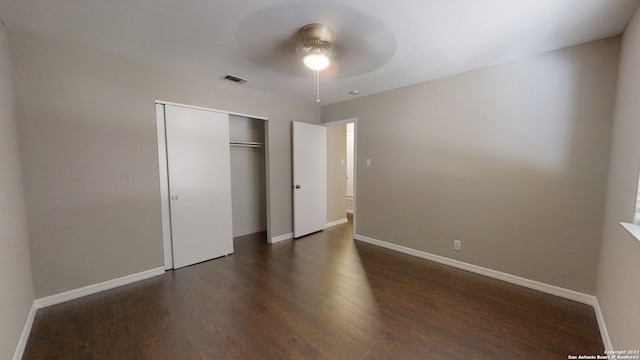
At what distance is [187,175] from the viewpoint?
3.04 metres

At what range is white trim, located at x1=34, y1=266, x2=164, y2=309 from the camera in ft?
7.21

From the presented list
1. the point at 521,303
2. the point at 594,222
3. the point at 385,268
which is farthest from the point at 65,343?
the point at 594,222

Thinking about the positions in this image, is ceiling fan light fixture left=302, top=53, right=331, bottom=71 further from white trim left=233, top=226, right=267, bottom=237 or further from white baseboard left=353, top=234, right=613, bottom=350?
white trim left=233, top=226, right=267, bottom=237

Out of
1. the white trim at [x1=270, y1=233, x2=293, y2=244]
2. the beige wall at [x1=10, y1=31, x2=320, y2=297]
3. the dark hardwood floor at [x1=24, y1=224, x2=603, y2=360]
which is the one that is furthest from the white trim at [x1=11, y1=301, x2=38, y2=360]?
the white trim at [x1=270, y1=233, x2=293, y2=244]

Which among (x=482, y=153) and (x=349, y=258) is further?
(x=349, y=258)

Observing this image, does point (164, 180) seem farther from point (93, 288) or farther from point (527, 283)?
point (527, 283)

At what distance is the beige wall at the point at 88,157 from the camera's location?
2115mm

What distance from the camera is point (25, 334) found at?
5.90 ft

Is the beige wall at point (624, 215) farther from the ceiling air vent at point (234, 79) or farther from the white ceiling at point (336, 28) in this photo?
the ceiling air vent at point (234, 79)

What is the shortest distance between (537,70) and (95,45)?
4.31 meters

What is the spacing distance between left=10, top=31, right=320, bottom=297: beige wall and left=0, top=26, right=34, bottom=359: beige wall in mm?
108

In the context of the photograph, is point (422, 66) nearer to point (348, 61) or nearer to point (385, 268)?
point (348, 61)

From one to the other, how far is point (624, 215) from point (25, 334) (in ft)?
14.5

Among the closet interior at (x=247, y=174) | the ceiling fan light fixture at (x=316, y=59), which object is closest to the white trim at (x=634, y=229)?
the ceiling fan light fixture at (x=316, y=59)
